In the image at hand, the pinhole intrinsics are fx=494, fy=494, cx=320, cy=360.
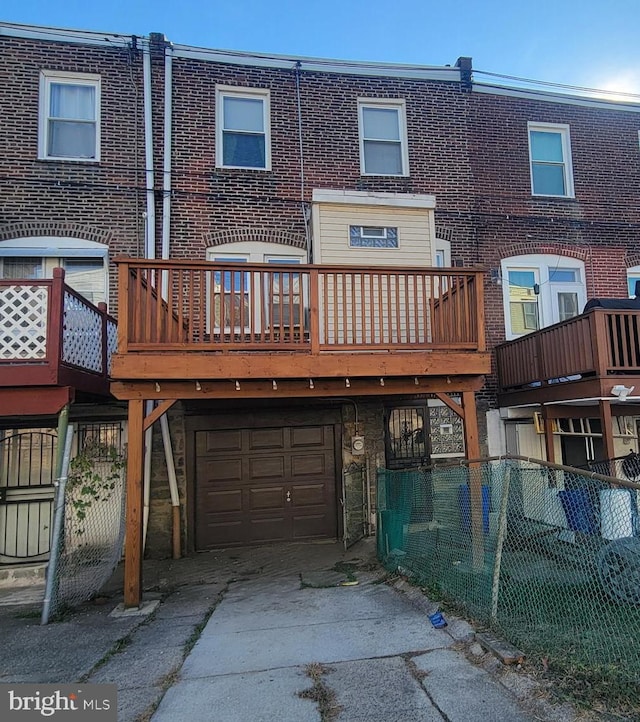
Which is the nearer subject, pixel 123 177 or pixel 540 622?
pixel 540 622

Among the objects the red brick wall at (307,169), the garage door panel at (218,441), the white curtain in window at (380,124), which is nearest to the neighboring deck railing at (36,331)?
the red brick wall at (307,169)

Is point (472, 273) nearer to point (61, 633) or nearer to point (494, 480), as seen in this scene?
point (494, 480)

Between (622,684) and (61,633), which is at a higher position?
(622,684)

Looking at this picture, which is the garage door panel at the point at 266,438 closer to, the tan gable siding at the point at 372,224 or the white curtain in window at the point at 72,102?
the tan gable siding at the point at 372,224

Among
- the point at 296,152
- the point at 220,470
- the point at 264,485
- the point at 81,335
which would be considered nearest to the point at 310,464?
the point at 264,485

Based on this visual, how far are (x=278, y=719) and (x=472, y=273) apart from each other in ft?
17.0

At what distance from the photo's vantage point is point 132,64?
8.62 meters

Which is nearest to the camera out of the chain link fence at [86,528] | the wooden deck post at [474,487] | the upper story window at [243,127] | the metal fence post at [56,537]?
the wooden deck post at [474,487]

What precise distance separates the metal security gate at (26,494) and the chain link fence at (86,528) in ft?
1.97

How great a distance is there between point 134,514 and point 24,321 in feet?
8.17

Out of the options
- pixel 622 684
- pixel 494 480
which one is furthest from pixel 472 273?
pixel 622 684

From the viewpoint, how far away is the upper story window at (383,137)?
9.42m

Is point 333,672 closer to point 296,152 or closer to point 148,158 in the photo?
point 148,158

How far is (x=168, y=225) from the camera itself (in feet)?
27.5
